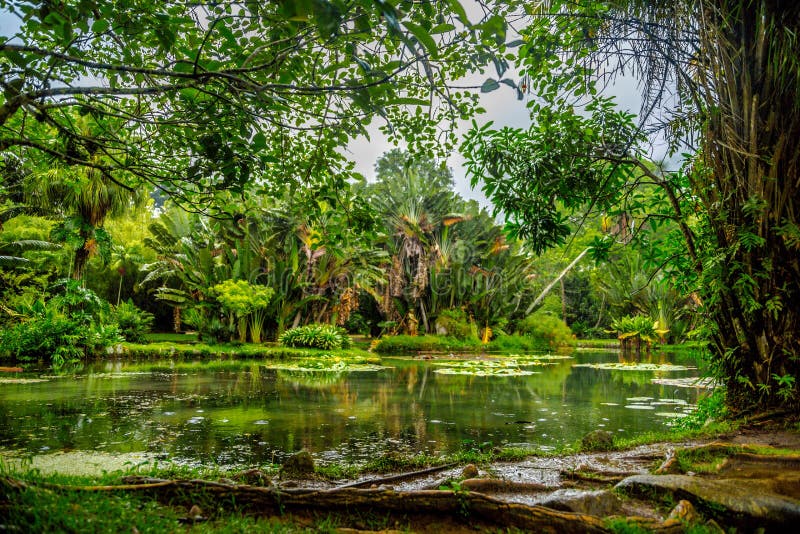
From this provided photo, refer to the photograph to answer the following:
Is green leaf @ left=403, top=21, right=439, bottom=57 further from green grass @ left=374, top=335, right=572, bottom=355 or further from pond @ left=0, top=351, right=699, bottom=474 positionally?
green grass @ left=374, top=335, right=572, bottom=355

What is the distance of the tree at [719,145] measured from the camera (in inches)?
168

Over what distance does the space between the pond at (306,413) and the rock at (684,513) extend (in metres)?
2.55

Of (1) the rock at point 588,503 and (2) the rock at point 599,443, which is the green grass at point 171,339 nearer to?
(2) the rock at point 599,443

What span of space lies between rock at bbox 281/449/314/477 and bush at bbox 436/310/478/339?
1876cm

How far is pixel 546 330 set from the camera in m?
24.7

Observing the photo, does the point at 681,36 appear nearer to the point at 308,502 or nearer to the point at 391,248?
the point at 308,502

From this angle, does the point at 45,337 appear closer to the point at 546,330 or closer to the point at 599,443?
the point at 599,443

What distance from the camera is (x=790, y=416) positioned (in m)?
4.29

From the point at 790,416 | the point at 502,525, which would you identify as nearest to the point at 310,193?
the point at 502,525

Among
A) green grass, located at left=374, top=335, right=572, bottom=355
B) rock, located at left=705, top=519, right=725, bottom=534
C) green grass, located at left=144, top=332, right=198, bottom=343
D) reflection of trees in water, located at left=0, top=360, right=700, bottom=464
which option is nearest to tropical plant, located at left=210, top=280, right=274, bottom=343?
green grass, located at left=144, top=332, right=198, bottom=343

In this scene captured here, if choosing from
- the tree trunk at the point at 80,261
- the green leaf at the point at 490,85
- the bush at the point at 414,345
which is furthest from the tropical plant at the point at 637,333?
the green leaf at the point at 490,85

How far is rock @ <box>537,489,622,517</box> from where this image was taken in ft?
7.95

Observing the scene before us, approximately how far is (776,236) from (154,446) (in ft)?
19.6

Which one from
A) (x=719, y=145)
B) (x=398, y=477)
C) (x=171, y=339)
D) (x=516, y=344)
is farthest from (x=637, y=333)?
(x=398, y=477)
